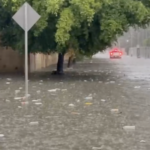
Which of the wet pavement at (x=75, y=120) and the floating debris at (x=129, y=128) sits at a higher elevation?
the floating debris at (x=129, y=128)

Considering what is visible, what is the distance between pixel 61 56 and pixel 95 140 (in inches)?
756

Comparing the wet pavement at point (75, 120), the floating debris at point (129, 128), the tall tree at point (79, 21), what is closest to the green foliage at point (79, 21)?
the tall tree at point (79, 21)

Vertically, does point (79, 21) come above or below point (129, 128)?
above

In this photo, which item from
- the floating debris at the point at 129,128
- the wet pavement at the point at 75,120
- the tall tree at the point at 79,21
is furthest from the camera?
the tall tree at the point at 79,21

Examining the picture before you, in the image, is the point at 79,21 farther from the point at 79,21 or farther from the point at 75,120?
the point at 75,120

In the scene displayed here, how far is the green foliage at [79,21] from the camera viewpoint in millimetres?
22453

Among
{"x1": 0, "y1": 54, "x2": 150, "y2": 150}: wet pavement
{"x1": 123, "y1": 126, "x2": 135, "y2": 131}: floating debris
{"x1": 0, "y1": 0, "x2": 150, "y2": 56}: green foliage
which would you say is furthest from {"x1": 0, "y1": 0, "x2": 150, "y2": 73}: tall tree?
{"x1": 123, "y1": 126, "x2": 135, "y2": 131}: floating debris

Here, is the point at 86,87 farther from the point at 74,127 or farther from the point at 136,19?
the point at 74,127

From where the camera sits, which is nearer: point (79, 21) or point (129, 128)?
point (129, 128)

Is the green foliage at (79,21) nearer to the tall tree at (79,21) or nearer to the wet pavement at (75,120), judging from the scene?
the tall tree at (79,21)

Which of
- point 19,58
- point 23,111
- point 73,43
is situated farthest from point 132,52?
point 23,111

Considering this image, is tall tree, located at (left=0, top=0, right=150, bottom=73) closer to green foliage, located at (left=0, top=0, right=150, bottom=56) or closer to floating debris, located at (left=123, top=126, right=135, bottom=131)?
green foliage, located at (left=0, top=0, right=150, bottom=56)

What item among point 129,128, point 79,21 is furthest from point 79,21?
point 129,128

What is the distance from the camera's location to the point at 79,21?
2286 centimetres
